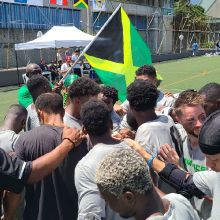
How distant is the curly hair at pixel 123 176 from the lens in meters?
1.78

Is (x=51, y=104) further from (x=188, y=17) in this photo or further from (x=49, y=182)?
(x=188, y=17)

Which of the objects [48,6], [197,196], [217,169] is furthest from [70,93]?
[48,6]

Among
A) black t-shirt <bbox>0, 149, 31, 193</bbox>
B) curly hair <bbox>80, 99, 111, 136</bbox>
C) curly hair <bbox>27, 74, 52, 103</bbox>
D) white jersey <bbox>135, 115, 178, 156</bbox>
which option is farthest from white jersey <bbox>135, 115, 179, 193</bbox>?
curly hair <bbox>27, 74, 52, 103</bbox>

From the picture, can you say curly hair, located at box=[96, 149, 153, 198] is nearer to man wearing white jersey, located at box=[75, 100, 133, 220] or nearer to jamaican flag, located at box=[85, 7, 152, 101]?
man wearing white jersey, located at box=[75, 100, 133, 220]

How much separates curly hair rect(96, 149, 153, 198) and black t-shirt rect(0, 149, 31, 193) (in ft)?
3.31

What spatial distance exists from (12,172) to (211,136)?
52.5 inches

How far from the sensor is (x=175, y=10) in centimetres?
5578

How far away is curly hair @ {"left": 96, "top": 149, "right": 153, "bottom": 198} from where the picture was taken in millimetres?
1775

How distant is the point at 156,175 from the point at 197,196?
1.45ft

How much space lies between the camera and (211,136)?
201cm

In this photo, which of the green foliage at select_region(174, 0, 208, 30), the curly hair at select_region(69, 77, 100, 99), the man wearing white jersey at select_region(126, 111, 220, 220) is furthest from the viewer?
the green foliage at select_region(174, 0, 208, 30)

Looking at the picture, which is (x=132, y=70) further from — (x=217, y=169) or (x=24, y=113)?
(x=217, y=169)

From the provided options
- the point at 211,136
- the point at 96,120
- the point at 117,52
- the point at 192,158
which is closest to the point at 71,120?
the point at 96,120

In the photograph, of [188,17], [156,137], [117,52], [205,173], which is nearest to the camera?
[205,173]
